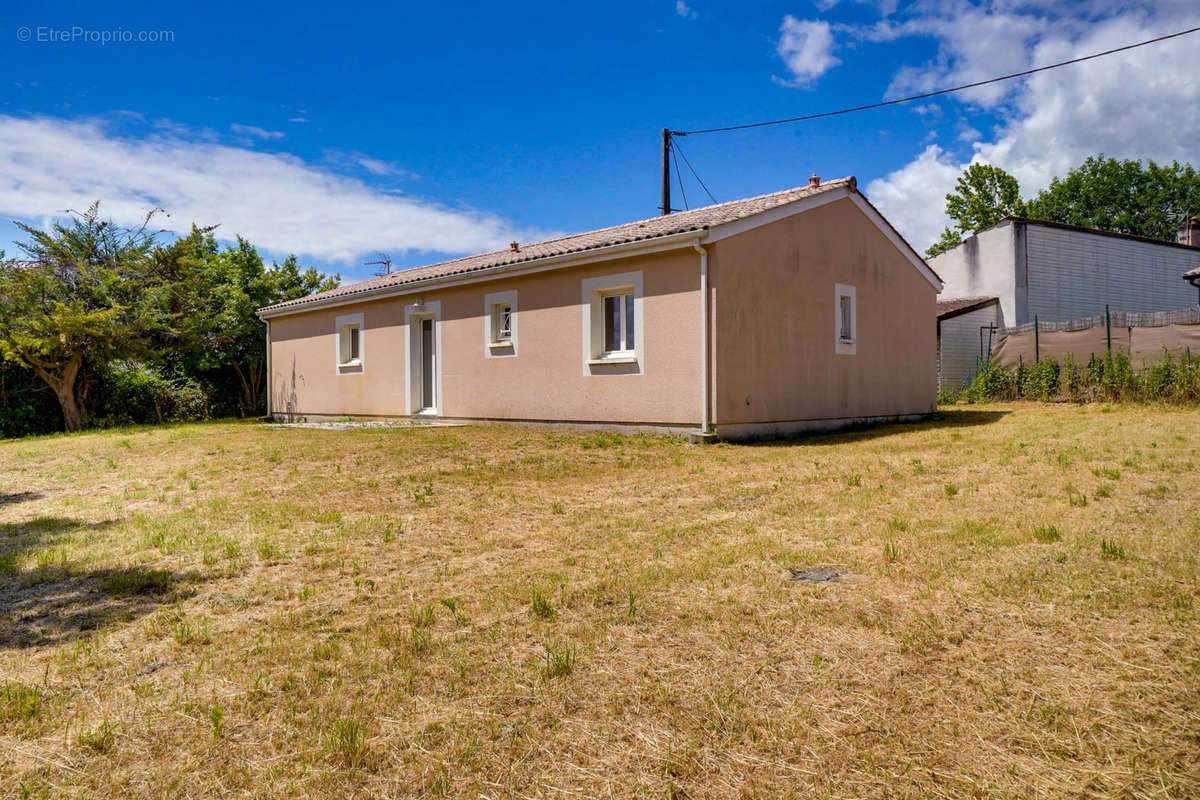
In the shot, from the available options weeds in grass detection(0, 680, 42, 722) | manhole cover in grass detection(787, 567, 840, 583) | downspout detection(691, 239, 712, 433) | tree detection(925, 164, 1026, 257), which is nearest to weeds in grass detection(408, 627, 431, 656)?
weeds in grass detection(0, 680, 42, 722)

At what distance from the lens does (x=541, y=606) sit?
336 centimetres

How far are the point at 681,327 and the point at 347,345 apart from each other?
1019 cm

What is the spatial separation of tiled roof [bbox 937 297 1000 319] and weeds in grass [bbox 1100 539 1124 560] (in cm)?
1773

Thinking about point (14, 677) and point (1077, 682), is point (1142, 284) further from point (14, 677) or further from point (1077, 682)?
point (14, 677)

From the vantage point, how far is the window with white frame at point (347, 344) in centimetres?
1702

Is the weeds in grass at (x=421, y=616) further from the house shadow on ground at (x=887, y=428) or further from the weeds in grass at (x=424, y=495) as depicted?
the house shadow on ground at (x=887, y=428)

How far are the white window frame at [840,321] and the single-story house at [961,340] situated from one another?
826 cm

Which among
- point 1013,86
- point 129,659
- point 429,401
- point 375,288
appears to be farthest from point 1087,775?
point 1013,86

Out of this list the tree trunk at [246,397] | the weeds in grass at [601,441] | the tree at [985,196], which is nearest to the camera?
the weeds in grass at [601,441]

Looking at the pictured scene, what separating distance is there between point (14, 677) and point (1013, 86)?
1815 cm

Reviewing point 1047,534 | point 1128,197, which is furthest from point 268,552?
point 1128,197

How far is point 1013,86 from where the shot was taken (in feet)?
48.0

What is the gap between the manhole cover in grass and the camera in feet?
12.3

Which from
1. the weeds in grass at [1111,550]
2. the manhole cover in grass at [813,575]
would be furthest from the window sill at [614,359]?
the weeds in grass at [1111,550]
